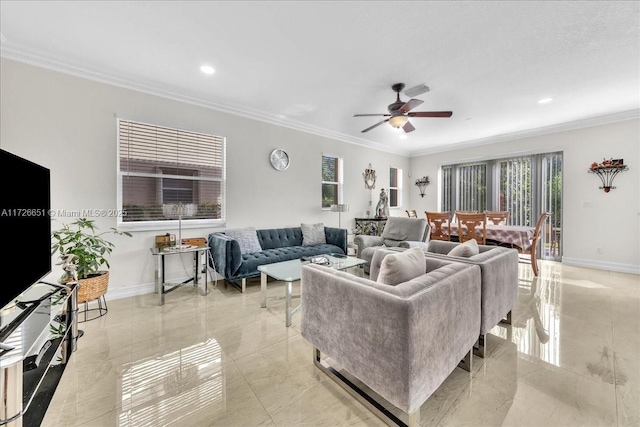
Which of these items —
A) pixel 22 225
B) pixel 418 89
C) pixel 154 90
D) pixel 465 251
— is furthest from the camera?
pixel 154 90

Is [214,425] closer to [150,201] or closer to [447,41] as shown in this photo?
[150,201]

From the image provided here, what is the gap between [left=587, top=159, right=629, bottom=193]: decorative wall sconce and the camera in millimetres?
4434

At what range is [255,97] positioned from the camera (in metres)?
3.75

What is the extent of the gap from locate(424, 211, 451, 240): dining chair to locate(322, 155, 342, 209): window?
1.93 m

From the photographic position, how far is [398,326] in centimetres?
124

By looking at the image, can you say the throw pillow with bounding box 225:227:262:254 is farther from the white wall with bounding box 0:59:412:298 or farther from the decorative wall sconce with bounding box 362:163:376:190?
the decorative wall sconce with bounding box 362:163:376:190

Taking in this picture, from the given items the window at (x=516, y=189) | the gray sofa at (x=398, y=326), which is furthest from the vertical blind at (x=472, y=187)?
the gray sofa at (x=398, y=326)

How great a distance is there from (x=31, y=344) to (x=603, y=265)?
286 inches

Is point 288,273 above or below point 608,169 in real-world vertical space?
below

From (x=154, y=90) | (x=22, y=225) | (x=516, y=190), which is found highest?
(x=154, y=90)

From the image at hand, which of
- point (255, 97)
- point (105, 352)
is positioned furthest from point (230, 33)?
point (105, 352)

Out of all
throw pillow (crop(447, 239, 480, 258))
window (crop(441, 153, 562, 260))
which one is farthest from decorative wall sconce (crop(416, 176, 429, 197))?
throw pillow (crop(447, 239, 480, 258))

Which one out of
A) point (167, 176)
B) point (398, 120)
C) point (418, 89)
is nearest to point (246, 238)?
point (167, 176)

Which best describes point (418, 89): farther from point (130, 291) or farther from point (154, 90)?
point (130, 291)
